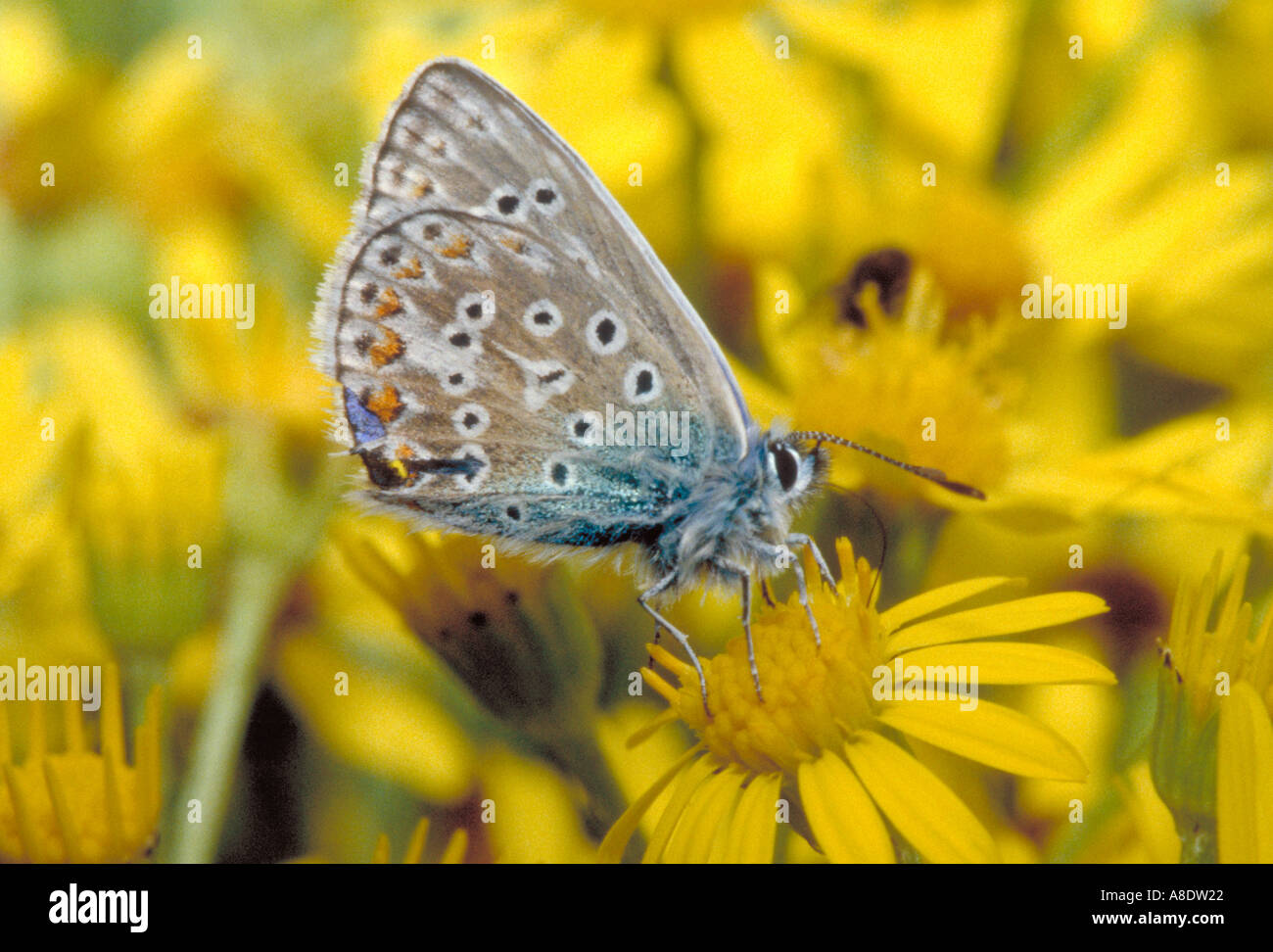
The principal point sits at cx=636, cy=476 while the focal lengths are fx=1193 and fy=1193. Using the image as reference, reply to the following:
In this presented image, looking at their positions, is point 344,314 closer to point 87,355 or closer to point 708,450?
point 708,450

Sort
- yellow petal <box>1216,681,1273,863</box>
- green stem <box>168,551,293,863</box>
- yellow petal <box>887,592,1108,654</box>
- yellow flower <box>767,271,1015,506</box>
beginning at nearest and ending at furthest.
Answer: yellow petal <box>1216,681,1273,863</box>, yellow petal <box>887,592,1108,654</box>, green stem <box>168,551,293,863</box>, yellow flower <box>767,271,1015,506</box>

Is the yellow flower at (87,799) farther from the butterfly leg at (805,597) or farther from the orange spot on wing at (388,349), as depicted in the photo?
the butterfly leg at (805,597)

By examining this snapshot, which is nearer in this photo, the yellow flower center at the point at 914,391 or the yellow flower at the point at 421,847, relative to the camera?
the yellow flower at the point at 421,847

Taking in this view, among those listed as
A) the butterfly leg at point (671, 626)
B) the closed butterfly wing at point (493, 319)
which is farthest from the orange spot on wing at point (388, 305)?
the butterfly leg at point (671, 626)

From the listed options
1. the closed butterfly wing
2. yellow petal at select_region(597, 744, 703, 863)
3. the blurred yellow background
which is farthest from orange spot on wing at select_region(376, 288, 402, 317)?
yellow petal at select_region(597, 744, 703, 863)

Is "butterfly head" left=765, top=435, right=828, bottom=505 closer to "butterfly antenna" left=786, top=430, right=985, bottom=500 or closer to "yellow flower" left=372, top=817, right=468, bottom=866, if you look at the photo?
"butterfly antenna" left=786, top=430, right=985, bottom=500

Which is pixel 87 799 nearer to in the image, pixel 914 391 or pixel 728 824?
pixel 728 824
